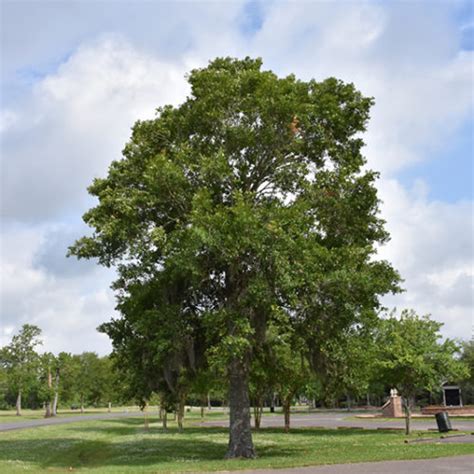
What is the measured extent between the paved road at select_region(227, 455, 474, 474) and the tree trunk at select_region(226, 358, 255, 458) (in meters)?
4.66

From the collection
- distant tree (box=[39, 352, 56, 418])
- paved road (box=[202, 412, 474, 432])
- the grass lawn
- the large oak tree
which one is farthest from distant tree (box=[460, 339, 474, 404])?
distant tree (box=[39, 352, 56, 418])

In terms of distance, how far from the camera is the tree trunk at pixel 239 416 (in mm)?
22078

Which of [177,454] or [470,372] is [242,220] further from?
[470,372]

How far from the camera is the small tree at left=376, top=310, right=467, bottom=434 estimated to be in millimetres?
31312

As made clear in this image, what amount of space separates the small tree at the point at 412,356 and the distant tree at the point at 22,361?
6640cm

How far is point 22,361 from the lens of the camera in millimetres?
89000

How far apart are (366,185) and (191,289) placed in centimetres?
788

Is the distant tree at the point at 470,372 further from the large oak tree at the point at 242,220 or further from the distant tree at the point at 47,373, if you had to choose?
the distant tree at the point at 47,373

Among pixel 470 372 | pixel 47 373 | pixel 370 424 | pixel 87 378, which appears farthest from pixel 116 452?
pixel 87 378

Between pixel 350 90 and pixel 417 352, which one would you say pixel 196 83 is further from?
pixel 417 352

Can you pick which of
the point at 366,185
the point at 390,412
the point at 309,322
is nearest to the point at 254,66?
the point at 366,185

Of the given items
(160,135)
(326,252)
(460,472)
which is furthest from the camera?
(160,135)

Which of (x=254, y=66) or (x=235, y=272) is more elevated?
(x=254, y=66)

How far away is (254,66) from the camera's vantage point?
81.7ft
